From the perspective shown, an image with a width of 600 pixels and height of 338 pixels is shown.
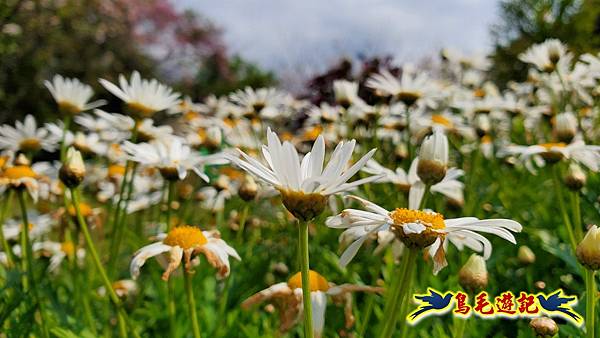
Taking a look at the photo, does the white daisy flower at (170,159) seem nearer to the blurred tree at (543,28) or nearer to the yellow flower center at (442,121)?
the yellow flower center at (442,121)

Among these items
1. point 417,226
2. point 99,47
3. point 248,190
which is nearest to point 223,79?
point 99,47

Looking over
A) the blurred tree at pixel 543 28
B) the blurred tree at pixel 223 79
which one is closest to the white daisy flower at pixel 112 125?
the blurred tree at pixel 543 28

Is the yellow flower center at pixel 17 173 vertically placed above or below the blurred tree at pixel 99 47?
above

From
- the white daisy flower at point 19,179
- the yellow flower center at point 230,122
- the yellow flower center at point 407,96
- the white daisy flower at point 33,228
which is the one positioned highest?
the yellow flower center at point 407,96

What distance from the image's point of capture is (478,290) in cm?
102

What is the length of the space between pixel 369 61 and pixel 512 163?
4.72 ft

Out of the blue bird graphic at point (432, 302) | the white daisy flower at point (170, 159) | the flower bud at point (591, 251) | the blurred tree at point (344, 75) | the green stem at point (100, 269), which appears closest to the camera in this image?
the flower bud at point (591, 251)

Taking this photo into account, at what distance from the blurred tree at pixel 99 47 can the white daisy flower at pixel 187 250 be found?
546 centimetres

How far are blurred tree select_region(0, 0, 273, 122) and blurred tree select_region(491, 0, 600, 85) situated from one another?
4.62m

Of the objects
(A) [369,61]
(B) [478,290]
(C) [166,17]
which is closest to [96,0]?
(C) [166,17]

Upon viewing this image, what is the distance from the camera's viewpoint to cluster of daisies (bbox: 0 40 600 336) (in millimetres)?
875

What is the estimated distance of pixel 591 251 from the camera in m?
0.91

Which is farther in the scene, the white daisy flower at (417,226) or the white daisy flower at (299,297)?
the white daisy flower at (299,297)

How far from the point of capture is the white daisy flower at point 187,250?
1.10 metres
